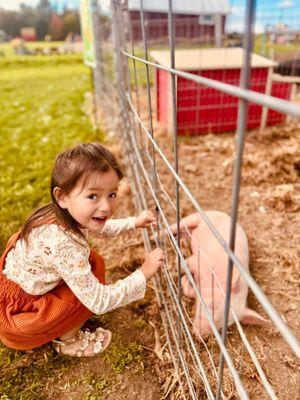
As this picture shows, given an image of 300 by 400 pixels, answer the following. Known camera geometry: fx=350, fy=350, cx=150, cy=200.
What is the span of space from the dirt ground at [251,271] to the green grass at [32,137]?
2.61ft

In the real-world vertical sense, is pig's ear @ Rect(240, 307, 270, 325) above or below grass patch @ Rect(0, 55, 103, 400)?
above

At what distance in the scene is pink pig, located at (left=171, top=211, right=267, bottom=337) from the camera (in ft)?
5.28

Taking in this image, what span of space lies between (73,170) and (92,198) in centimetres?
13

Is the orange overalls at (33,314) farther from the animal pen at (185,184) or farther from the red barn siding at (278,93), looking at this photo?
the red barn siding at (278,93)

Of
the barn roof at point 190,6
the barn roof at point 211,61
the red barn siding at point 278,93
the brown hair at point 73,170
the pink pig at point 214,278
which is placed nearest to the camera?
the brown hair at point 73,170

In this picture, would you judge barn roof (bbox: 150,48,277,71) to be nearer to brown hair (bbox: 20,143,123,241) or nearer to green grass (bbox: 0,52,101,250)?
green grass (bbox: 0,52,101,250)

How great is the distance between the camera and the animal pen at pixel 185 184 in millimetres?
540

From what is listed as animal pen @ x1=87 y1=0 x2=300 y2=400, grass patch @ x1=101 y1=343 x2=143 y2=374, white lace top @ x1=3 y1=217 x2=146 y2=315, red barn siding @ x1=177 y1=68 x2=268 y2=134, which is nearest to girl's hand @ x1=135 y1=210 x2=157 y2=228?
animal pen @ x1=87 y1=0 x2=300 y2=400

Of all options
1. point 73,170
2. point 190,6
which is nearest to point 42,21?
point 190,6

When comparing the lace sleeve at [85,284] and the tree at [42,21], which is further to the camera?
the tree at [42,21]

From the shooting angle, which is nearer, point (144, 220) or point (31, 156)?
point (144, 220)

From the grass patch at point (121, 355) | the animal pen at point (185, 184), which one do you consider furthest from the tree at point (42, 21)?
the grass patch at point (121, 355)

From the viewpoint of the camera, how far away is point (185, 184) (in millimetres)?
3113

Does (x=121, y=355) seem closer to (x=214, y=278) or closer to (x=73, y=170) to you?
(x=214, y=278)
